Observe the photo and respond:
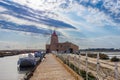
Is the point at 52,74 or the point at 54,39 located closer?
the point at 52,74

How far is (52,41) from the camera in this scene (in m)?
127

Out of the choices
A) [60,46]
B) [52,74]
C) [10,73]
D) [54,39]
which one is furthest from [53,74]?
[54,39]

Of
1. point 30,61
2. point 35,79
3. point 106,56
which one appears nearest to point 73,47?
point 30,61

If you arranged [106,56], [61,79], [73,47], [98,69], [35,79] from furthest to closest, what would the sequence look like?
[73,47], [106,56], [35,79], [61,79], [98,69]

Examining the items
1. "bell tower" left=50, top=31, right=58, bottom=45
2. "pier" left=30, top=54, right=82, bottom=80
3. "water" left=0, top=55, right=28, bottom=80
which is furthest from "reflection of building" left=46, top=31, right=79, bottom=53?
"pier" left=30, top=54, right=82, bottom=80

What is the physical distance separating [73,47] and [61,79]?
102m

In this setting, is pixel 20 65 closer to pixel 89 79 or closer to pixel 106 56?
pixel 106 56

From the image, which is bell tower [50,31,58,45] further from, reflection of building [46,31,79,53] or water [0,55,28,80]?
water [0,55,28,80]

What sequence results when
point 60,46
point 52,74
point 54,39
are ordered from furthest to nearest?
point 54,39 < point 60,46 < point 52,74

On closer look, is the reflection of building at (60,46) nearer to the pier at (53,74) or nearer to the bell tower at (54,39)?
the bell tower at (54,39)

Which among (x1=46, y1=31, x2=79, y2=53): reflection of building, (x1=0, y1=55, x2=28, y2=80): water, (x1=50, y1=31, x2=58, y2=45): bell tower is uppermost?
(x1=50, y1=31, x2=58, y2=45): bell tower

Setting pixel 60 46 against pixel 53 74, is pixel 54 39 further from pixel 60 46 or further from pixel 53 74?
pixel 53 74

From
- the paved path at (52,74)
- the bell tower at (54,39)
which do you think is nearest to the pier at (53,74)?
the paved path at (52,74)

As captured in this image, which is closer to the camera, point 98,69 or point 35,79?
point 98,69
